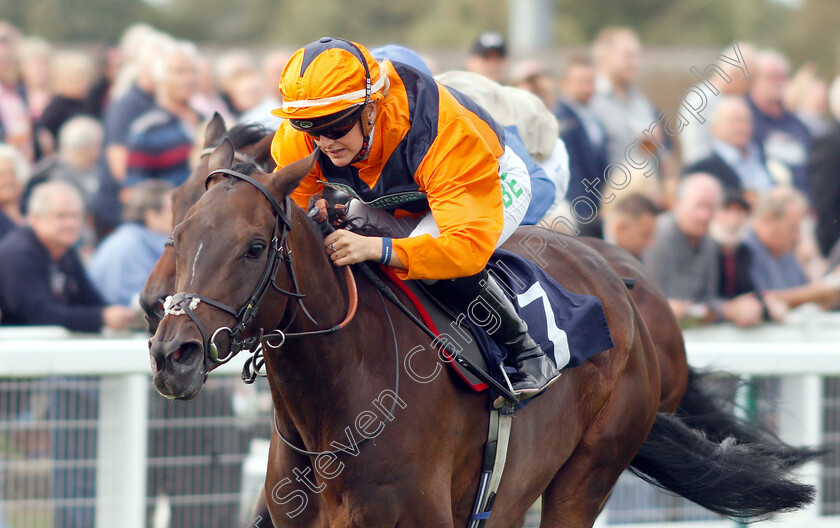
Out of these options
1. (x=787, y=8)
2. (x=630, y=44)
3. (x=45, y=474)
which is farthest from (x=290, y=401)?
(x=787, y=8)

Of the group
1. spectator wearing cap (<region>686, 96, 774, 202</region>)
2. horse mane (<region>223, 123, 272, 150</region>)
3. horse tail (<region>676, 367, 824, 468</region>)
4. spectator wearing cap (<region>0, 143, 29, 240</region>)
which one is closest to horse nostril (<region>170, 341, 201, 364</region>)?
horse mane (<region>223, 123, 272, 150</region>)

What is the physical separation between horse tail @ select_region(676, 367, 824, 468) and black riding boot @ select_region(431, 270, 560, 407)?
1.22m

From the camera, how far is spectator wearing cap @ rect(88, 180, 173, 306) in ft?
19.1

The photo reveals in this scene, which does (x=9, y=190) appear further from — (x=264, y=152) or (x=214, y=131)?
(x=264, y=152)

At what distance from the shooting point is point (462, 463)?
3400mm

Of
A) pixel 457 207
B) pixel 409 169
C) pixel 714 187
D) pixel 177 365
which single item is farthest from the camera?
pixel 714 187

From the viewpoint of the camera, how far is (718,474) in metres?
4.16

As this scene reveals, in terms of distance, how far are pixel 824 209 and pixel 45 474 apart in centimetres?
616

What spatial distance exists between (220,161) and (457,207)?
2.29ft

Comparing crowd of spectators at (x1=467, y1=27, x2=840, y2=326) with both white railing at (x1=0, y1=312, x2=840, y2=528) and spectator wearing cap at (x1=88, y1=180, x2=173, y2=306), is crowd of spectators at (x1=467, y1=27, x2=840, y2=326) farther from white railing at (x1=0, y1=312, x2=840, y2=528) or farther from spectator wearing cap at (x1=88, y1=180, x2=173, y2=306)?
spectator wearing cap at (x1=88, y1=180, x2=173, y2=306)

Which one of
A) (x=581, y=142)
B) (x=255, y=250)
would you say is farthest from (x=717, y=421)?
(x=581, y=142)

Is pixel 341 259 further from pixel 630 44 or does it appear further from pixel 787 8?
pixel 787 8

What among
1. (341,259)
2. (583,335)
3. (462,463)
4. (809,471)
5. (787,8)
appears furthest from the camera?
(787,8)

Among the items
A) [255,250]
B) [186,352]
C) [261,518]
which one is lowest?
[261,518]
